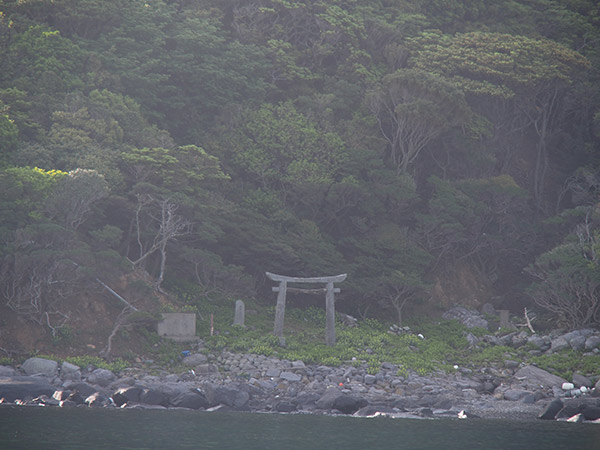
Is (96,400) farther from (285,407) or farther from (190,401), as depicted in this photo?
(285,407)

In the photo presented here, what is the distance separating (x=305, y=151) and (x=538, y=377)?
591 inches

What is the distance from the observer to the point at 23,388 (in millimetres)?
22297

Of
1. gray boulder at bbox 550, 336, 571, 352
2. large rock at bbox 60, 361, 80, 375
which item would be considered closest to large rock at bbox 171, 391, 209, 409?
large rock at bbox 60, 361, 80, 375

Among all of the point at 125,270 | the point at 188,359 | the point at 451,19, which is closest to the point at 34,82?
the point at 125,270

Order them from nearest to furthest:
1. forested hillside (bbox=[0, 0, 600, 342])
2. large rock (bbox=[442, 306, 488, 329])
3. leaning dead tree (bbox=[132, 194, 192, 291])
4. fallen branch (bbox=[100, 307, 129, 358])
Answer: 1. fallen branch (bbox=[100, 307, 129, 358])
2. leaning dead tree (bbox=[132, 194, 192, 291])
3. forested hillside (bbox=[0, 0, 600, 342])
4. large rock (bbox=[442, 306, 488, 329])

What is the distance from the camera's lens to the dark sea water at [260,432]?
16.8 m

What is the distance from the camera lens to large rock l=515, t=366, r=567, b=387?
2661 centimetres

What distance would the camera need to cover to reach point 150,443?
16500 millimetres

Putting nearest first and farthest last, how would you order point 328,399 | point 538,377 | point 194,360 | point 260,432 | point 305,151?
point 260,432 < point 328,399 < point 194,360 < point 538,377 < point 305,151

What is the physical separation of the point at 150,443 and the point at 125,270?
12208mm

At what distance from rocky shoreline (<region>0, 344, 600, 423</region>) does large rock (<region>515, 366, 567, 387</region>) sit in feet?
0.11

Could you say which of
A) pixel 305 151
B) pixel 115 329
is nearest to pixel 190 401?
pixel 115 329

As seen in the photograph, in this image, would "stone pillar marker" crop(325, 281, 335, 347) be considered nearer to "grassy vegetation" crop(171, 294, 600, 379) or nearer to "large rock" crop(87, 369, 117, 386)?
"grassy vegetation" crop(171, 294, 600, 379)

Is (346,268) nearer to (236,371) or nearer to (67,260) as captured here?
(236,371)
